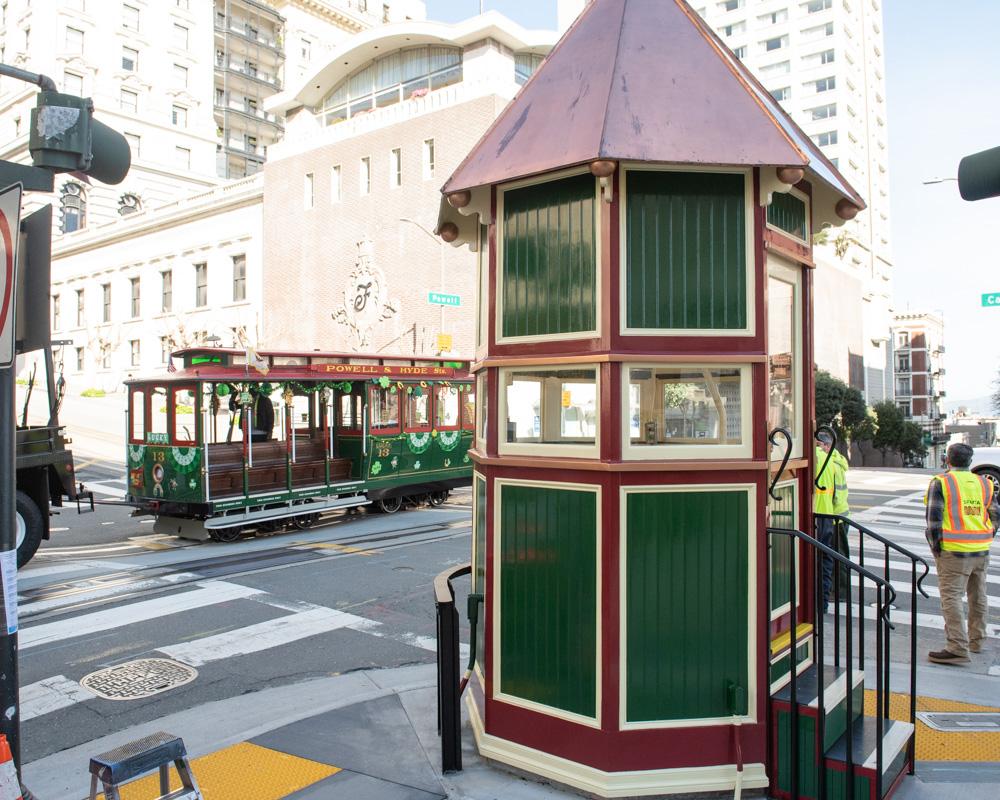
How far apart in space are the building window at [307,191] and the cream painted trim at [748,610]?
37.3 meters

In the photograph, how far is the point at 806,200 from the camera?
5.23m

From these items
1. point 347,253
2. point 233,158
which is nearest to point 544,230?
point 347,253

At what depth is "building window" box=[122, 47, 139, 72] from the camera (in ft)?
194

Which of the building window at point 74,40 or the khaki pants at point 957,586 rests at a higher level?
the building window at point 74,40

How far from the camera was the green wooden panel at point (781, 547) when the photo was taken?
182 inches

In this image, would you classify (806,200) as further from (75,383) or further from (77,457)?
(75,383)

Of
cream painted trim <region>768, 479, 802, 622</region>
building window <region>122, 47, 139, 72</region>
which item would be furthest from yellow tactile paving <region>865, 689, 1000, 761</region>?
building window <region>122, 47, 139, 72</region>

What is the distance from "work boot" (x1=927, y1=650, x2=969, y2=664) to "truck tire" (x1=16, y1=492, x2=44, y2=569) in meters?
10.6

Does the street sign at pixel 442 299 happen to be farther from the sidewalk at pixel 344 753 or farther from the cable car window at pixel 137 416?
the sidewalk at pixel 344 753

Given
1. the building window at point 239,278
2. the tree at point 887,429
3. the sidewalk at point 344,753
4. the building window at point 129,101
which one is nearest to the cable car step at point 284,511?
the sidewalk at point 344,753

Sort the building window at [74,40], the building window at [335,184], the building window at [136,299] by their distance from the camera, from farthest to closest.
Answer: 1. the building window at [74,40]
2. the building window at [136,299]
3. the building window at [335,184]

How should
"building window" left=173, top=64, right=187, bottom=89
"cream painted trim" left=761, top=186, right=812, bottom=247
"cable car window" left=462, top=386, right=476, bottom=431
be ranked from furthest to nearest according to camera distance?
"building window" left=173, top=64, right=187, bottom=89 < "cable car window" left=462, top=386, right=476, bottom=431 < "cream painted trim" left=761, top=186, right=812, bottom=247

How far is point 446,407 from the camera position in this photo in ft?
58.6

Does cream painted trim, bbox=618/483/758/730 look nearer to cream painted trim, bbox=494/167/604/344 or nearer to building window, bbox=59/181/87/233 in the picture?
cream painted trim, bbox=494/167/604/344
